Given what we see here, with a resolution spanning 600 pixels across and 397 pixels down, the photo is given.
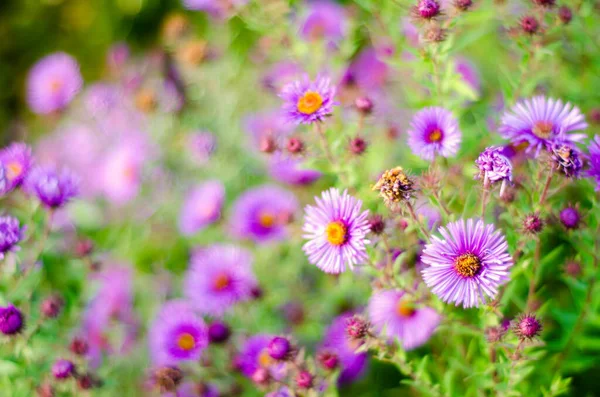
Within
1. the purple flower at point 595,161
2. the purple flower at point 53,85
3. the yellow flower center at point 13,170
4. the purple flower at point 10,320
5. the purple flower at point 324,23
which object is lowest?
the purple flower at point 10,320

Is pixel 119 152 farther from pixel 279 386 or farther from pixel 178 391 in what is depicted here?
pixel 279 386

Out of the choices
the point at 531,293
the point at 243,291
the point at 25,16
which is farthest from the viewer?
the point at 25,16

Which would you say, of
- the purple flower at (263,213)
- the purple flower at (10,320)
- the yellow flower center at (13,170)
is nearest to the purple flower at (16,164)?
the yellow flower center at (13,170)

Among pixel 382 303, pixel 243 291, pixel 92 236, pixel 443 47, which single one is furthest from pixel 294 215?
pixel 92 236

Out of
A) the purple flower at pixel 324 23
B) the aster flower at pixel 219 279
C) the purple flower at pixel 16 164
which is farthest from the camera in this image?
the purple flower at pixel 324 23

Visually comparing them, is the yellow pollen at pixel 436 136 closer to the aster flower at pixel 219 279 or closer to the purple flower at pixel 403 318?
the purple flower at pixel 403 318

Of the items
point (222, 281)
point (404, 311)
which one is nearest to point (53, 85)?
point (222, 281)

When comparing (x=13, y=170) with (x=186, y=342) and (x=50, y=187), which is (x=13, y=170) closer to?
(x=50, y=187)

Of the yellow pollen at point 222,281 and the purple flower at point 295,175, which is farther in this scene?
the purple flower at point 295,175
